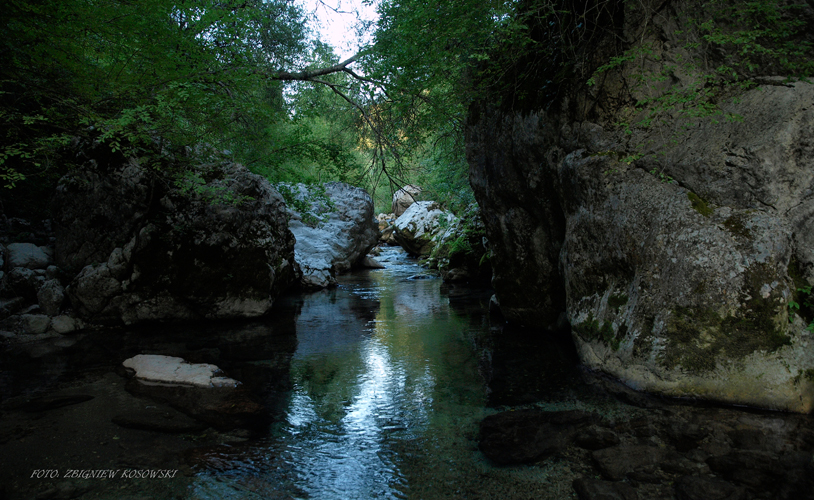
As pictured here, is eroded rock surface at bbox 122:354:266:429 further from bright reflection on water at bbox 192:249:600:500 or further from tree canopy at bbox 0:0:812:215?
tree canopy at bbox 0:0:812:215

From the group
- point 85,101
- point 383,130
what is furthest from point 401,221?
point 85,101

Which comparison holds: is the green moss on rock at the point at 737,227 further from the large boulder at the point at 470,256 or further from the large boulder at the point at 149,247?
the large boulder at the point at 470,256

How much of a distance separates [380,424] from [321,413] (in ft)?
2.43

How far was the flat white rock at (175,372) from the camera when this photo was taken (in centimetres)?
559

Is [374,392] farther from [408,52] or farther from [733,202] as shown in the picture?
[408,52]

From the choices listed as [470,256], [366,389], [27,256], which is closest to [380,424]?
[366,389]

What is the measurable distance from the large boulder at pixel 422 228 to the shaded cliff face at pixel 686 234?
614 inches

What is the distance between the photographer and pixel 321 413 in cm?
486

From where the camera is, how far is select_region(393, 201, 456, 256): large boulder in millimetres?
22641

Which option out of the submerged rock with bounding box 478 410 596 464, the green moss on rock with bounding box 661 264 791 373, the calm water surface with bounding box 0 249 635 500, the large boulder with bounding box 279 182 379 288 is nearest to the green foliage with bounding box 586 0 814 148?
the green moss on rock with bounding box 661 264 791 373

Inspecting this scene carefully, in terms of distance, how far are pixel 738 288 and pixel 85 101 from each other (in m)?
8.15

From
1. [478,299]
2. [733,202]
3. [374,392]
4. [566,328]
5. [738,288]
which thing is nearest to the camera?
[738,288]

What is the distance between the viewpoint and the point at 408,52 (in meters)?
7.97

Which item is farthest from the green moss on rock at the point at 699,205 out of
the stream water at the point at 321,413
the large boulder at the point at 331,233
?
the large boulder at the point at 331,233
